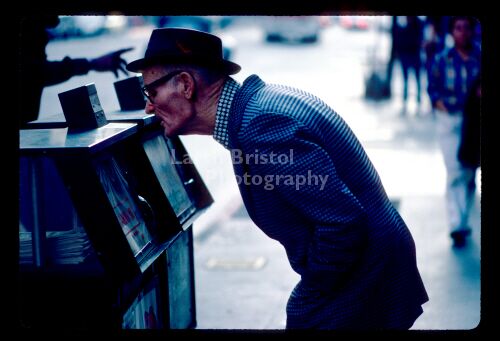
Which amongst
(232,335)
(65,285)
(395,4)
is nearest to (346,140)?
(395,4)

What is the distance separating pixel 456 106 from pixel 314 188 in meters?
4.26

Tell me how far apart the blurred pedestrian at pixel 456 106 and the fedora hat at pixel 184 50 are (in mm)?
3746

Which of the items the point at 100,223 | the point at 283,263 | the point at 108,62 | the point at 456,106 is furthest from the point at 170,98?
the point at 456,106

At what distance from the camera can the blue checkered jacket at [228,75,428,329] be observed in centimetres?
265

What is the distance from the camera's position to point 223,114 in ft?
9.53

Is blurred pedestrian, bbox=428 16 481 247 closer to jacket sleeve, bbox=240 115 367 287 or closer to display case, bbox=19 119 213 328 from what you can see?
display case, bbox=19 119 213 328

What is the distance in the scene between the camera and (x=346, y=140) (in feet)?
9.30

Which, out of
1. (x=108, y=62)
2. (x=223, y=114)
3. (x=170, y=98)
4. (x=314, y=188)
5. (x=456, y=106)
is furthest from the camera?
(x=456, y=106)

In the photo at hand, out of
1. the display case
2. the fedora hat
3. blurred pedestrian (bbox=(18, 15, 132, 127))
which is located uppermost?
the fedora hat

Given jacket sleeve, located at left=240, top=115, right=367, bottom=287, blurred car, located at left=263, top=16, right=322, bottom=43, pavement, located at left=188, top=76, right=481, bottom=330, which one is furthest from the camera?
blurred car, located at left=263, top=16, right=322, bottom=43

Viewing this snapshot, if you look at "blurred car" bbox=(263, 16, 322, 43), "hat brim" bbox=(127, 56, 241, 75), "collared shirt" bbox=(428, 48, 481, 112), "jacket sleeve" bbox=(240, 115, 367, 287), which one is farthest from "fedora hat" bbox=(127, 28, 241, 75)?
"blurred car" bbox=(263, 16, 322, 43)

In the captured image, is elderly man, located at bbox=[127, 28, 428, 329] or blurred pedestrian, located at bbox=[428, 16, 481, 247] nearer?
elderly man, located at bbox=[127, 28, 428, 329]

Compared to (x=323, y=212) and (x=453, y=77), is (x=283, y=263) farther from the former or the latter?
(x=323, y=212)

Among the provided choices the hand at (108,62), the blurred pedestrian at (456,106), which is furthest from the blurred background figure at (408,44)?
the hand at (108,62)
